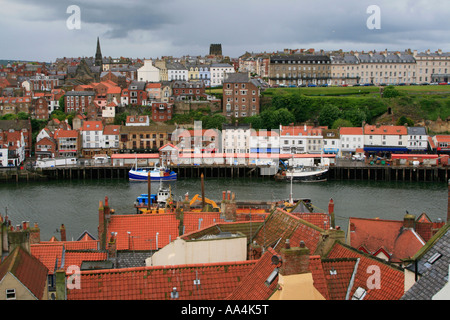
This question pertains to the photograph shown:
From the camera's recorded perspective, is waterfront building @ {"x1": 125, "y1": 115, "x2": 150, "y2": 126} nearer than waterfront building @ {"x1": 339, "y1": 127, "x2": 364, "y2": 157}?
No

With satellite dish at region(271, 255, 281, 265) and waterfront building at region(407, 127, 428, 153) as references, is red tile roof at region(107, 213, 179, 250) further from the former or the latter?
waterfront building at region(407, 127, 428, 153)

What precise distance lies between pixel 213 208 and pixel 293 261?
61.3 ft

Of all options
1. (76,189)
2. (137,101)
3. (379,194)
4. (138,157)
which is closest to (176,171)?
(138,157)

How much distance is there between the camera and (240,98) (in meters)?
72.8

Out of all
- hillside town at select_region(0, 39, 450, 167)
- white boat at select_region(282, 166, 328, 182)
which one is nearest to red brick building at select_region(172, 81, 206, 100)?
hillside town at select_region(0, 39, 450, 167)

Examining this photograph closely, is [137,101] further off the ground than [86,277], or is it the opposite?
[137,101]

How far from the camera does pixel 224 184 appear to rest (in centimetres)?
4759

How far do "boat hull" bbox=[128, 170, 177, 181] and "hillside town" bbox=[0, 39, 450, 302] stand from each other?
449 centimetres

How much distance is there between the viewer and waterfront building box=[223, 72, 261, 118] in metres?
72.6

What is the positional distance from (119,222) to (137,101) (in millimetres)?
59543

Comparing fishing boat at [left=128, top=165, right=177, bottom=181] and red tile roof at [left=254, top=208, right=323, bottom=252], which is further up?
red tile roof at [left=254, top=208, right=323, bottom=252]

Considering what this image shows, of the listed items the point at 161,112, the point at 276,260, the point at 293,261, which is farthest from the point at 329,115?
the point at 293,261
